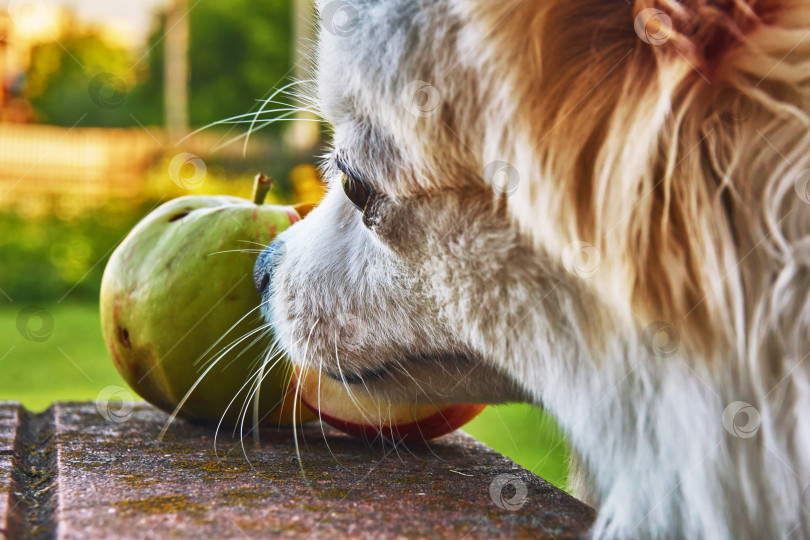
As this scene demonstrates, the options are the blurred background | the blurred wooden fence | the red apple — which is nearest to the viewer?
the red apple

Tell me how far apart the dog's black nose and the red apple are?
0.63 feet

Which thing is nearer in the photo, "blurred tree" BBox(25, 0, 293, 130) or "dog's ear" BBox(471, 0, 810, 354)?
"dog's ear" BBox(471, 0, 810, 354)

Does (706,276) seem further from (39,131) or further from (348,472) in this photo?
(39,131)

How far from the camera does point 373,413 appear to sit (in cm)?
162

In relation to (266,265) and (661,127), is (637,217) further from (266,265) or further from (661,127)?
(266,265)

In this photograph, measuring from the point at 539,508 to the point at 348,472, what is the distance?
36 cm

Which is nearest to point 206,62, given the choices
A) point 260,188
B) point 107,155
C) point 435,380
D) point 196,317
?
point 107,155

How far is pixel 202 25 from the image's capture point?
32.0 meters

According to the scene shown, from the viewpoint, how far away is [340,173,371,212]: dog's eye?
1414mm

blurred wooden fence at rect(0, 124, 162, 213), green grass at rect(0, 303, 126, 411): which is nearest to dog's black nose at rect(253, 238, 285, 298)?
green grass at rect(0, 303, 126, 411)

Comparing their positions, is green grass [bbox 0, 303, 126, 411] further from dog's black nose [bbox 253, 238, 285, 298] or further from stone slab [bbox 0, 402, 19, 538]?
dog's black nose [bbox 253, 238, 285, 298]

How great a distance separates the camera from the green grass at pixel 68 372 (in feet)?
13.2

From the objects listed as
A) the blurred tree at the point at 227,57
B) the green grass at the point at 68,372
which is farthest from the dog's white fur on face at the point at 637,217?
the blurred tree at the point at 227,57

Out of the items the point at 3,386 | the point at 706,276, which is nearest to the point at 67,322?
the point at 3,386
